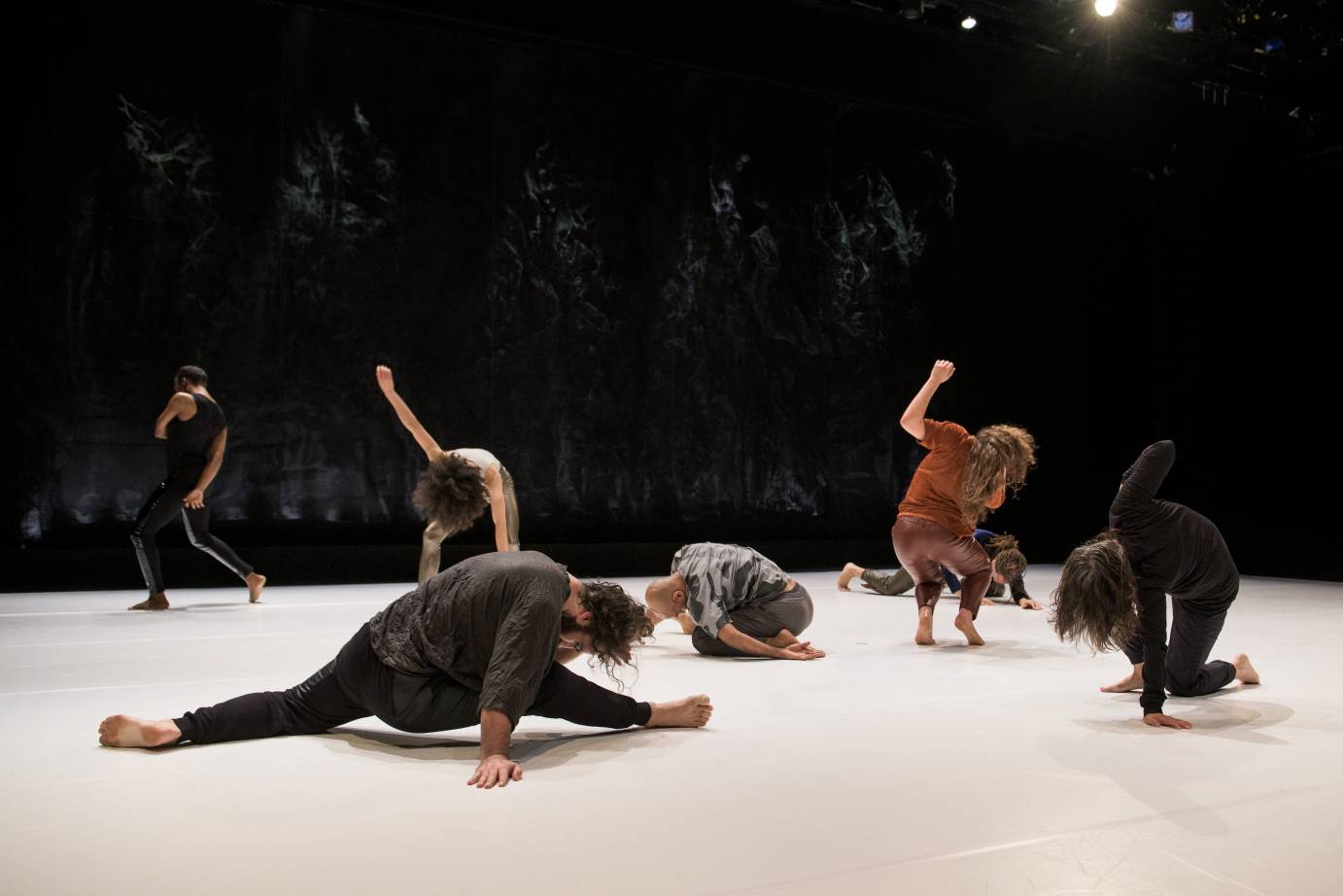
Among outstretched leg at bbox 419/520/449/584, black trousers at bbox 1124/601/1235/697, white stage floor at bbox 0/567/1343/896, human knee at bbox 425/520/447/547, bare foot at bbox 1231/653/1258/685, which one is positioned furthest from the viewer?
outstretched leg at bbox 419/520/449/584

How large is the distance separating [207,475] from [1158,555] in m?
4.87

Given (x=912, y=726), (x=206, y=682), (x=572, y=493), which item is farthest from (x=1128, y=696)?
(x=572, y=493)

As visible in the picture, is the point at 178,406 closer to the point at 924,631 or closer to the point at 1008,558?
the point at 924,631

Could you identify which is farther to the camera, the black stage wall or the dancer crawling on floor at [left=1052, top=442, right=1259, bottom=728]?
the black stage wall

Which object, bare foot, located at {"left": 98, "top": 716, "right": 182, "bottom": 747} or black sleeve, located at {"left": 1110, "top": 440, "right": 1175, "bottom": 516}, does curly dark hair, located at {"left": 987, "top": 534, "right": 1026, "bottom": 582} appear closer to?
black sleeve, located at {"left": 1110, "top": 440, "right": 1175, "bottom": 516}

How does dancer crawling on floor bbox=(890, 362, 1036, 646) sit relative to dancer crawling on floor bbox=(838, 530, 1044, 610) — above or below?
above

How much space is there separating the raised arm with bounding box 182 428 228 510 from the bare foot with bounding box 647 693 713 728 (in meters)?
3.98

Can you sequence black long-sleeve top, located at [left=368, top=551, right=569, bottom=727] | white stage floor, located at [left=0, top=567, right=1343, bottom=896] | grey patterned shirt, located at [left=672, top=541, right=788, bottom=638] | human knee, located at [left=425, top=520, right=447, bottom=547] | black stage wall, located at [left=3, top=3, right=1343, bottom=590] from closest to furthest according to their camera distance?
white stage floor, located at [left=0, top=567, right=1343, bottom=896], black long-sleeve top, located at [left=368, top=551, right=569, bottom=727], grey patterned shirt, located at [left=672, top=541, right=788, bottom=638], human knee, located at [left=425, top=520, right=447, bottom=547], black stage wall, located at [left=3, top=3, right=1343, bottom=590]

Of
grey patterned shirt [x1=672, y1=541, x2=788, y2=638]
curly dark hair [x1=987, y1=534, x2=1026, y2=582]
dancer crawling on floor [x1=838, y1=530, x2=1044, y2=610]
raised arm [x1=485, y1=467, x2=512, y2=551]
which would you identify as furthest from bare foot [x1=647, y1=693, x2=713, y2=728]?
curly dark hair [x1=987, y1=534, x2=1026, y2=582]

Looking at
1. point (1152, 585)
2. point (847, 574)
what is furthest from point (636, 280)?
point (1152, 585)

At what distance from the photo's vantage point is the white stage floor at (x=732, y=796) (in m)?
1.77

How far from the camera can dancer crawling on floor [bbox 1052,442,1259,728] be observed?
2.90 meters

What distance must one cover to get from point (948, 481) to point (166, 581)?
194 inches

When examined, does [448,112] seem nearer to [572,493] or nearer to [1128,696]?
[572,493]
